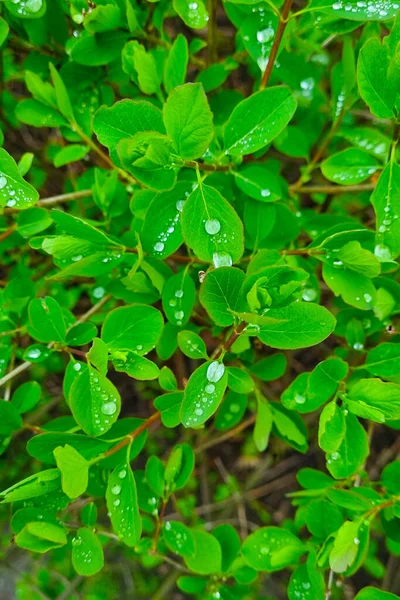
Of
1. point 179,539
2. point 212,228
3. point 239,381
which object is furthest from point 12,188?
point 179,539

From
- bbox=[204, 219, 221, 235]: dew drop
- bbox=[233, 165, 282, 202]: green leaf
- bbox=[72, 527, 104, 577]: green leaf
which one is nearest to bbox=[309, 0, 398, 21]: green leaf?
bbox=[233, 165, 282, 202]: green leaf

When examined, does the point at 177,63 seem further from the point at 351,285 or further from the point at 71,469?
the point at 71,469

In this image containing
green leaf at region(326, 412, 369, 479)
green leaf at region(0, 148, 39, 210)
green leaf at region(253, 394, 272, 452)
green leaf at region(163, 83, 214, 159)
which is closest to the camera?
green leaf at region(163, 83, 214, 159)

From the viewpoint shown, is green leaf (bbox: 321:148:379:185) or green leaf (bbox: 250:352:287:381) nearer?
green leaf (bbox: 321:148:379:185)

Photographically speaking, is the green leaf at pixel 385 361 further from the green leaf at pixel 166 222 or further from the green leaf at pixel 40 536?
the green leaf at pixel 40 536

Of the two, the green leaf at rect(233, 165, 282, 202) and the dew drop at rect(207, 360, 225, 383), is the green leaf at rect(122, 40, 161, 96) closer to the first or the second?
the green leaf at rect(233, 165, 282, 202)

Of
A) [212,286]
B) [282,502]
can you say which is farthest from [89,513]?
[282,502]
